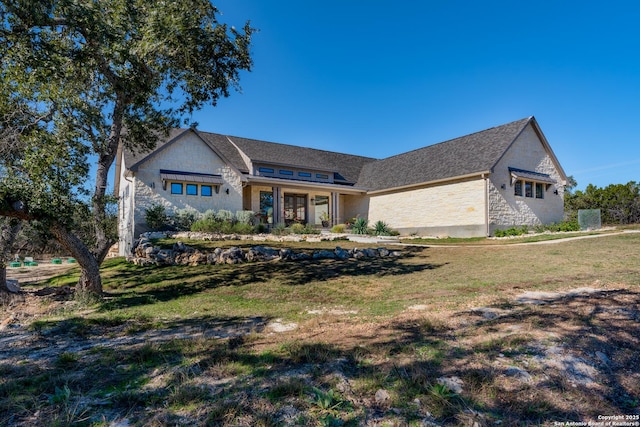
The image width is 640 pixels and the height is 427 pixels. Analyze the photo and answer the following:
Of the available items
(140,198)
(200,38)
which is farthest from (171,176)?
(200,38)

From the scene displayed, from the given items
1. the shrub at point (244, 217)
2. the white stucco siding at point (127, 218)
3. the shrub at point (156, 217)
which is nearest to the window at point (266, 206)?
the shrub at point (244, 217)

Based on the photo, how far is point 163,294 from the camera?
7.73 metres

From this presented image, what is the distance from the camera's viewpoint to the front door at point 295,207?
78.5ft

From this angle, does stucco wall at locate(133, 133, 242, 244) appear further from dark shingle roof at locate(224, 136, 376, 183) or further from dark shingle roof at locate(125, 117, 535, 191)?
dark shingle roof at locate(224, 136, 376, 183)

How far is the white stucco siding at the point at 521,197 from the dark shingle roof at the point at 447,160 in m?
0.70

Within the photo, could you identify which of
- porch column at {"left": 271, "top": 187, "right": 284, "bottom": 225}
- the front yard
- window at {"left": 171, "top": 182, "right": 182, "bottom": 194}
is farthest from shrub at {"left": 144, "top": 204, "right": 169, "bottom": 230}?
the front yard

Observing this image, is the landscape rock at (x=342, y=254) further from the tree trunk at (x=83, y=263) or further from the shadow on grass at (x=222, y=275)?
the tree trunk at (x=83, y=263)

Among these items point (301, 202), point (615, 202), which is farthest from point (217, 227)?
point (615, 202)

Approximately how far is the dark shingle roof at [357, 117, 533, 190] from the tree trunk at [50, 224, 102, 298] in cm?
1809

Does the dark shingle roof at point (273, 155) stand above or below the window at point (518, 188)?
above

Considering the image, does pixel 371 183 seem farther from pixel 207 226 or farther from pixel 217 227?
pixel 207 226

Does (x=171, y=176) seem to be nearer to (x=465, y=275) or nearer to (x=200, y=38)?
(x=200, y=38)

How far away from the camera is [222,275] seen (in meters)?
9.34

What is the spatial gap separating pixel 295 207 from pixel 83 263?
57.2ft
